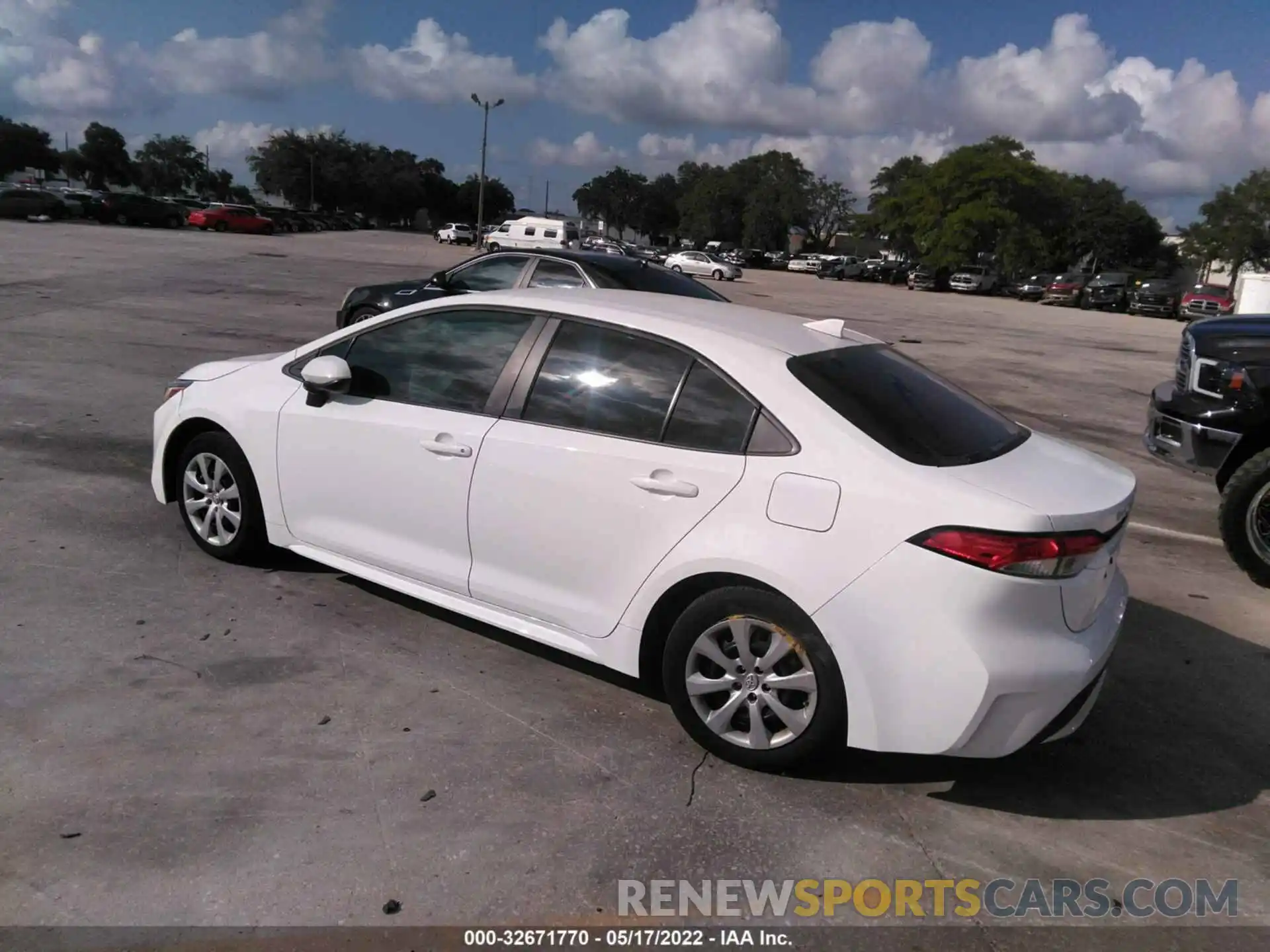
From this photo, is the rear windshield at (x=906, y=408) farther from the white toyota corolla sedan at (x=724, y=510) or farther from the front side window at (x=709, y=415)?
the front side window at (x=709, y=415)

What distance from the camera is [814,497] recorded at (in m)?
3.26

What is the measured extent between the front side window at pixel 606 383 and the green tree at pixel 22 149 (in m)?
102

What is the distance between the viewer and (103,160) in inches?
3939

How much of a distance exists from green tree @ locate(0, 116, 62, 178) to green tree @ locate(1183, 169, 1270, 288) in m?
94.4

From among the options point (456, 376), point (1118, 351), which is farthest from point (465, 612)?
point (1118, 351)

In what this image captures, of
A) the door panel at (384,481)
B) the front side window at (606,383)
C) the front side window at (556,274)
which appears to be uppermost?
the front side window at (556,274)

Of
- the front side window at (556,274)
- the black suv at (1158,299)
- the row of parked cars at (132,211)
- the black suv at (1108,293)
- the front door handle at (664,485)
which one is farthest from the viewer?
the black suv at (1108,293)

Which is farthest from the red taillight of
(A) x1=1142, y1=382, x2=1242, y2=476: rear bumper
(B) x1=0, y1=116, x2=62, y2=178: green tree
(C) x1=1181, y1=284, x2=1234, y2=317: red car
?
(B) x1=0, y1=116, x2=62, y2=178: green tree

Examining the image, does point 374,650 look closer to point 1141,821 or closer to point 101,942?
point 101,942

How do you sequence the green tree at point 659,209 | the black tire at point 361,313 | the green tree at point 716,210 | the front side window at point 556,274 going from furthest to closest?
the green tree at point 659,209
the green tree at point 716,210
the black tire at point 361,313
the front side window at point 556,274

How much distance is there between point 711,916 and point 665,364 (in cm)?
190

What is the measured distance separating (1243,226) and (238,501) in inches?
2828

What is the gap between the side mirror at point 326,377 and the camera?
14.3 feet

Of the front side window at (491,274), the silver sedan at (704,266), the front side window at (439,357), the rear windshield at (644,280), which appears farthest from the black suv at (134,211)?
the front side window at (439,357)
